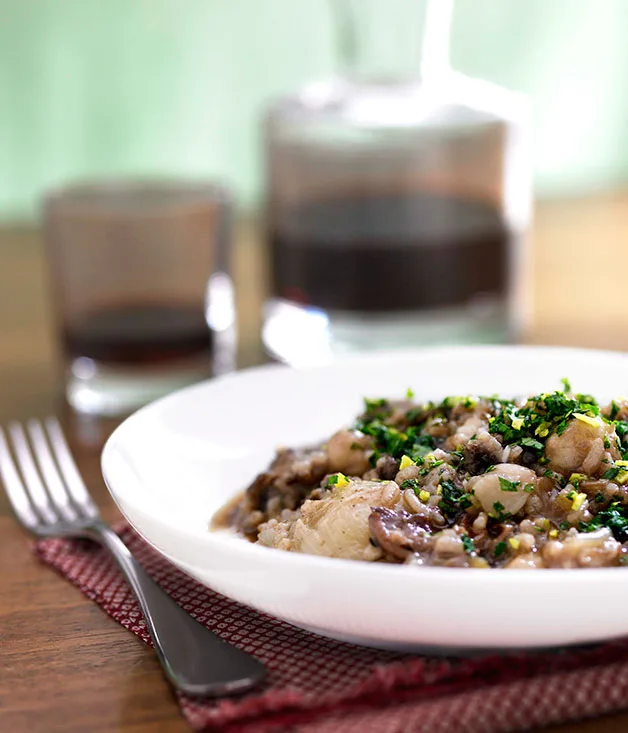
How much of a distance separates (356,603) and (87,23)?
4.15m

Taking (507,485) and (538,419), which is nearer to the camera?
(507,485)

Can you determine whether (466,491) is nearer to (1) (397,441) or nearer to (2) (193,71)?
(1) (397,441)

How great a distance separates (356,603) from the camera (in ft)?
3.78

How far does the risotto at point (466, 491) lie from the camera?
1319 mm

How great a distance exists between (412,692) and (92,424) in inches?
53.3

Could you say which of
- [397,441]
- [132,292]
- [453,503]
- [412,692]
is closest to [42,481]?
[132,292]

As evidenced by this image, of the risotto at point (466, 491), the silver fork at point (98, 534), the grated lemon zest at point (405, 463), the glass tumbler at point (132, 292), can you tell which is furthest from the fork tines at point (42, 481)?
the grated lemon zest at point (405, 463)

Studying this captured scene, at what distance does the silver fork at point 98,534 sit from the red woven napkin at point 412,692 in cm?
3

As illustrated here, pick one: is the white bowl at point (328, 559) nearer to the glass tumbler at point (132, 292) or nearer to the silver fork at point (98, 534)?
the silver fork at point (98, 534)

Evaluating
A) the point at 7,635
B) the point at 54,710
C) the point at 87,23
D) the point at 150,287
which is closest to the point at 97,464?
the point at 150,287

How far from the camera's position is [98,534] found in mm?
1719

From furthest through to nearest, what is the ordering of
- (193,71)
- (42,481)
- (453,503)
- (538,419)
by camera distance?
1. (193,71)
2. (42,481)
3. (538,419)
4. (453,503)

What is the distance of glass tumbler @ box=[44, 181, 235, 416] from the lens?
2479 mm

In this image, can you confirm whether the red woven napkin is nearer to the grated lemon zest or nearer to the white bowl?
the white bowl
